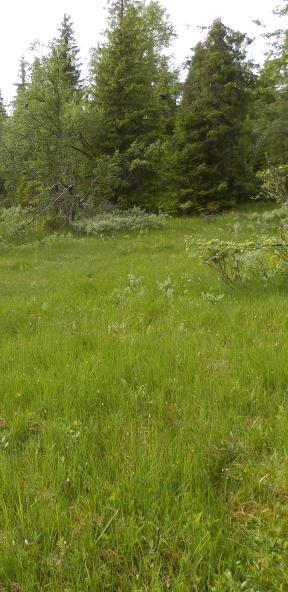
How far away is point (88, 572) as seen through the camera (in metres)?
2.05

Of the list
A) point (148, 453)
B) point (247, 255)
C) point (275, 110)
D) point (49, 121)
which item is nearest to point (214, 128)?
point (275, 110)

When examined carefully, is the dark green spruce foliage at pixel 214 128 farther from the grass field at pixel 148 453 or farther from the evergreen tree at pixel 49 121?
the grass field at pixel 148 453

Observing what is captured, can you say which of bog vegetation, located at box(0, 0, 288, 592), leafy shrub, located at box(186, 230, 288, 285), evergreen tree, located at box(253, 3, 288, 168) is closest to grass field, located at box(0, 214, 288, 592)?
bog vegetation, located at box(0, 0, 288, 592)

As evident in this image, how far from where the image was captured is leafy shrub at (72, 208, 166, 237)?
794 inches

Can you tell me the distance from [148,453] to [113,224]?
17994 millimetres

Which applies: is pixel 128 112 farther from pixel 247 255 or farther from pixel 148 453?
pixel 148 453

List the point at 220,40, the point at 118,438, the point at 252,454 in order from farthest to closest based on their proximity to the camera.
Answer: the point at 220,40 < the point at 118,438 < the point at 252,454

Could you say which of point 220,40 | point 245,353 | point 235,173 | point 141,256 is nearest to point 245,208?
point 235,173

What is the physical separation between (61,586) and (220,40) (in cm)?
2836

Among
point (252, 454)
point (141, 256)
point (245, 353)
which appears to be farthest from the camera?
point (141, 256)

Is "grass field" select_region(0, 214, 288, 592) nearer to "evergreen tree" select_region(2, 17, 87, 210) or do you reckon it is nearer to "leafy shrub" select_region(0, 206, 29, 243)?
"leafy shrub" select_region(0, 206, 29, 243)

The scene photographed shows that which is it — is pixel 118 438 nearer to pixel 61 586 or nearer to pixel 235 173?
pixel 61 586

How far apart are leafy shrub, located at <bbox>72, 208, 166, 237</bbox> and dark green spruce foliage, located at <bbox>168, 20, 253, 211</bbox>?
15.6 feet

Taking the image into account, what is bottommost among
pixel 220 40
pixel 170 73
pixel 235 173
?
pixel 235 173
